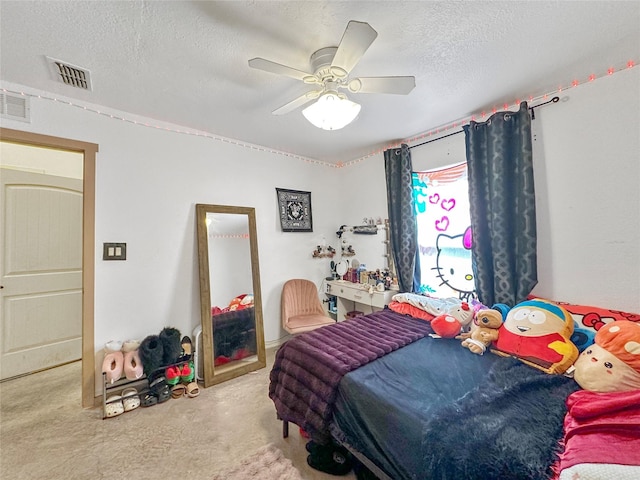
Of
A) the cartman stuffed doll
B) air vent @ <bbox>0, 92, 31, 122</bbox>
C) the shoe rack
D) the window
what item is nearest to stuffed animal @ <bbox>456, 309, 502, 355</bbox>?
the cartman stuffed doll

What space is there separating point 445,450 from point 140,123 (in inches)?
122

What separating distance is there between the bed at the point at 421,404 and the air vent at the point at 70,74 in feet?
7.58

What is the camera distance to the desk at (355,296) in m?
2.92

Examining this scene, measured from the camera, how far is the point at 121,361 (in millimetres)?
2096

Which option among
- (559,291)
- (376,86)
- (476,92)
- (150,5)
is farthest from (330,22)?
(559,291)

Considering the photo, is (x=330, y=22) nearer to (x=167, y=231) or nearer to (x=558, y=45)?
(x=558, y=45)

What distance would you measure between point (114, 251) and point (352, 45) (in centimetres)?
237

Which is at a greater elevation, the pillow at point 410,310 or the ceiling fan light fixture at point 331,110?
the ceiling fan light fixture at point 331,110

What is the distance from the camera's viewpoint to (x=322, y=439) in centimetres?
145

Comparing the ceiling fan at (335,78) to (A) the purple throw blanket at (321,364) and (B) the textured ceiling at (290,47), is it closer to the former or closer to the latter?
(B) the textured ceiling at (290,47)

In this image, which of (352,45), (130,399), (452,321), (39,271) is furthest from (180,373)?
(352,45)

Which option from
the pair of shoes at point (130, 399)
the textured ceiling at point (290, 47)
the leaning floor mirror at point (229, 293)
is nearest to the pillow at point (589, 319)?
the textured ceiling at point (290, 47)

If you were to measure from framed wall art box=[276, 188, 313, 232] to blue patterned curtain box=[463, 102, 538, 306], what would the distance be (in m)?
1.93

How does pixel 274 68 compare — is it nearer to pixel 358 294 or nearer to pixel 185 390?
pixel 358 294
